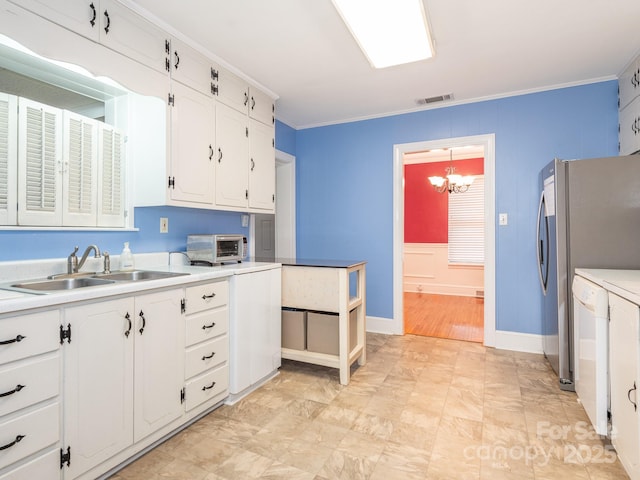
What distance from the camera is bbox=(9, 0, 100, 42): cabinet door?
1628mm

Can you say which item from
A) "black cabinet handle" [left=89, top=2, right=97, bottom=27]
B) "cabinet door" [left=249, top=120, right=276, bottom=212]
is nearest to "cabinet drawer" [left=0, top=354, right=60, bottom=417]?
"black cabinet handle" [left=89, top=2, right=97, bottom=27]

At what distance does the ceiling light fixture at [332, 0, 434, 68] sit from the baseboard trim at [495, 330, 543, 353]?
2.70 metres

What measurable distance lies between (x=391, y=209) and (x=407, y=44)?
81.2 inches

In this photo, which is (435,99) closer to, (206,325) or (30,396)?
(206,325)

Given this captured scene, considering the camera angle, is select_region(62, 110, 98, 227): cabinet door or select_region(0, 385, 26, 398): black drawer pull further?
select_region(62, 110, 98, 227): cabinet door

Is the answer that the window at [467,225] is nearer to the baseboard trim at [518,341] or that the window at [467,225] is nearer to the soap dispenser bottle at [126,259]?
the baseboard trim at [518,341]

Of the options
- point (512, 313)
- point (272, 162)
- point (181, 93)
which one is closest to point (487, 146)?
point (512, 313)

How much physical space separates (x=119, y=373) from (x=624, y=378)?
90.1 inches

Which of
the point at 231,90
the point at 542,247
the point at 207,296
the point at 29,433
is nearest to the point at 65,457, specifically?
the point at 29,433

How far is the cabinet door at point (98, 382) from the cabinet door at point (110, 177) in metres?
0.88

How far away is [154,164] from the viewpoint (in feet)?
7.63

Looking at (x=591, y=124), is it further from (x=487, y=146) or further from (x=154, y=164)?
(x=154, y=164)

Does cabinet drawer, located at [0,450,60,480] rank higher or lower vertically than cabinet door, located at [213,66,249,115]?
lower

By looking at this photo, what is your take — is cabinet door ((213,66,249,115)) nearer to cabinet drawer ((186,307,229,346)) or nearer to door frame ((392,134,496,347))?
cabinet drawer ((186,307,229,346))
